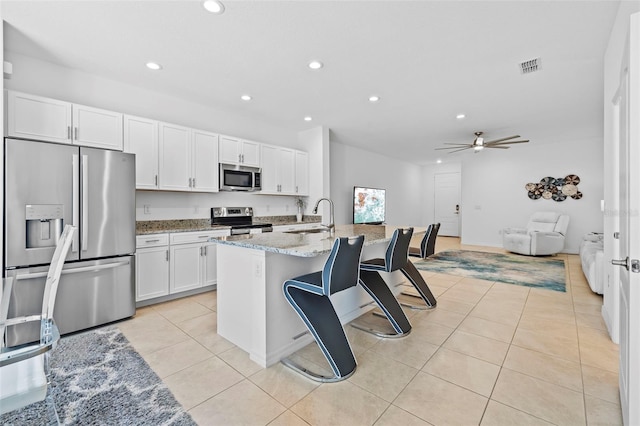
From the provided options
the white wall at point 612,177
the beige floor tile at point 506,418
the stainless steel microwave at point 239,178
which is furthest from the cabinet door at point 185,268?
the white wall at point 612,177

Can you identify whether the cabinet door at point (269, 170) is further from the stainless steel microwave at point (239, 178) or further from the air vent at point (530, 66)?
the air vent at point (530, 66)

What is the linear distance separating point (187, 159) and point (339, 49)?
2.44 m

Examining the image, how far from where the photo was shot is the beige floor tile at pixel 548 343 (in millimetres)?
2255

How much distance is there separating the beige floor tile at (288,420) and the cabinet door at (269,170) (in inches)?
144

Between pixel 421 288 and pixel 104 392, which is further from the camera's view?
pixel 421 288

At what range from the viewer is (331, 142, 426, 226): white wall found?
6.89 meters

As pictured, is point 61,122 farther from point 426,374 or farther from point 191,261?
point 426,374

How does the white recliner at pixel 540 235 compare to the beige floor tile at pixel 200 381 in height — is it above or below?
above

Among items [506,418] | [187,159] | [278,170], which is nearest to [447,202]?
[278,170]

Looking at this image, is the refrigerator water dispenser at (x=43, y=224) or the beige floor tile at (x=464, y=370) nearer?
the beige floor tile at (x=464, y=370)

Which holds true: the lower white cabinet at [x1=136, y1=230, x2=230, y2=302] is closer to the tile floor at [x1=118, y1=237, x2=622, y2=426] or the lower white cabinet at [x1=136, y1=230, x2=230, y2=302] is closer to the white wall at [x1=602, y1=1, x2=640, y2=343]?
the tile floor at [x1=118, y1=237, x2=622, y2=426]

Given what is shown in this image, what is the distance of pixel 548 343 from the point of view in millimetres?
2424

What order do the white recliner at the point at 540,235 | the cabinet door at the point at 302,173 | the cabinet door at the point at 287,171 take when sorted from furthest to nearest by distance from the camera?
the white recliner at the point at 540,235 → the cabinet door at the point at 302,173 → the cabinet door at the point at 287,171

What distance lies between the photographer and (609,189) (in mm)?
2693
